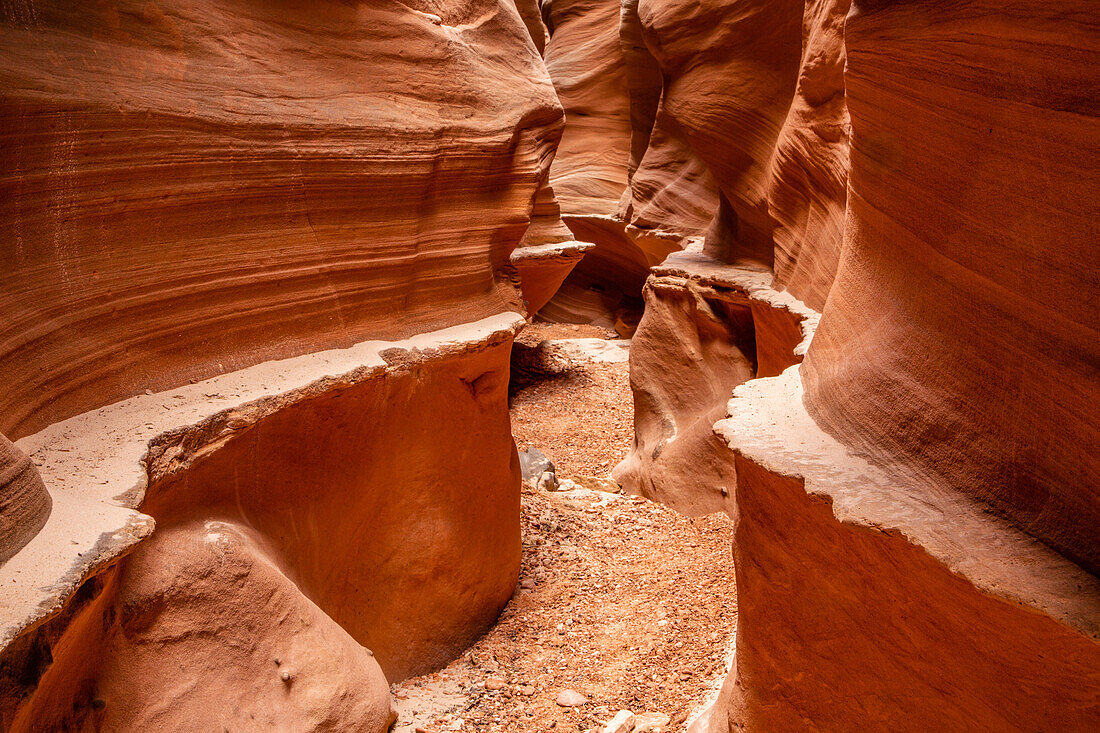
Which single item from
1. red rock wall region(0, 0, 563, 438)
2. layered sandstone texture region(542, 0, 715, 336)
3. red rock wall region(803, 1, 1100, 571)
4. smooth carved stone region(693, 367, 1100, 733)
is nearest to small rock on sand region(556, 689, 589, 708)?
smooth carved stone region(693, 367, 1100, 733)

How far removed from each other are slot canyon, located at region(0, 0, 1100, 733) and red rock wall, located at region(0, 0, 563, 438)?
0.01 metres

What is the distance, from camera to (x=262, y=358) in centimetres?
306

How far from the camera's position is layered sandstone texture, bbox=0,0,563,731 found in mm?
2189

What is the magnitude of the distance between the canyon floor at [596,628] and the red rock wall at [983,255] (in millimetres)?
1740

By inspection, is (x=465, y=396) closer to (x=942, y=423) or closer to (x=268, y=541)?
(x=268, y=541)

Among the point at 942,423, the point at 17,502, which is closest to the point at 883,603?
the point at 942,423

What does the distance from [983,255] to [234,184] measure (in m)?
2.31

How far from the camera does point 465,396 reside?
3912 mm

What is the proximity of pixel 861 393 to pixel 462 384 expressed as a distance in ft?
6.69

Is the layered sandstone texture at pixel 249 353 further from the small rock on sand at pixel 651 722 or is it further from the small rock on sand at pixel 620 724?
the small rock on sand at pixel 651 722

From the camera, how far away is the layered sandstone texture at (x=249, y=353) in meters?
2.19

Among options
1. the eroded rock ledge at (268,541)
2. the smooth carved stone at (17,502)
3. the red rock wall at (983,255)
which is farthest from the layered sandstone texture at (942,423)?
the smooth carved stone at (17,502)

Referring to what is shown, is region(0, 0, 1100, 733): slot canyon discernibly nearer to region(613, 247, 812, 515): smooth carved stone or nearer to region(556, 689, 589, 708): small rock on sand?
region(556, 689, 589, 708): small rock on sand

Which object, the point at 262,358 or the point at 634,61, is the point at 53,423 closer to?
the point at 262,358
